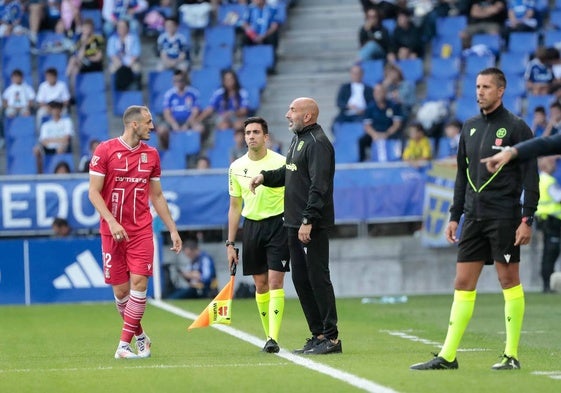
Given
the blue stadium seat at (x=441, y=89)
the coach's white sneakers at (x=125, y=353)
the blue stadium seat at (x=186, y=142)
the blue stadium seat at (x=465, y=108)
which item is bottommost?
the coach's white sneakers at (x=125, y=353)

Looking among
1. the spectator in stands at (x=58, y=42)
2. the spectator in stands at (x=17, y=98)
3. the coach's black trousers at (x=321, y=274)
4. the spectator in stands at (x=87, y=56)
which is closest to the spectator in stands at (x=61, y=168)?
the spectator in stands at (x=17, y=98)

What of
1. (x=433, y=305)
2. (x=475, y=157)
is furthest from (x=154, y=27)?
(x=475, y=157)

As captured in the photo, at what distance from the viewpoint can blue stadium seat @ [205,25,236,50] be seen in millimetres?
27141

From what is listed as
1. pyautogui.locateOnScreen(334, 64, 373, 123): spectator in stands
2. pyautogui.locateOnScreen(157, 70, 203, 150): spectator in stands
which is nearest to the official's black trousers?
pyautogui.locateOnScreen(334, 64, 373, 123): spectator in stands

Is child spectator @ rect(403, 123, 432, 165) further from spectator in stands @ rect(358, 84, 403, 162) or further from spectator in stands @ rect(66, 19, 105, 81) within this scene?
spectator in stands @ rect(66, 19, 105, 81)

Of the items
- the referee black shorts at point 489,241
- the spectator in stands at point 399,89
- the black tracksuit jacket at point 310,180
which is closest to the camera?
the referee black shorts at point 489,241

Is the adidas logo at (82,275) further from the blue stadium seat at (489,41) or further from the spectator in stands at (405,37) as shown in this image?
the blue stadium seat at (489,41)

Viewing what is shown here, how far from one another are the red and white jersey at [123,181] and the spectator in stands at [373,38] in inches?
579

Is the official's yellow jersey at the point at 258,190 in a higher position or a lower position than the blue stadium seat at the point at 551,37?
lower

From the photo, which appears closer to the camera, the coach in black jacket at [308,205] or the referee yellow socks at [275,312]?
the coach in black jacket at [308,205]

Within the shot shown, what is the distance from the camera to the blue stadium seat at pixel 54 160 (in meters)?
24.0

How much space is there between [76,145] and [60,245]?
14.0ft

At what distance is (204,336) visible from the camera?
47.4ft

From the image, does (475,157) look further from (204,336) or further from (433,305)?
(433,305)
